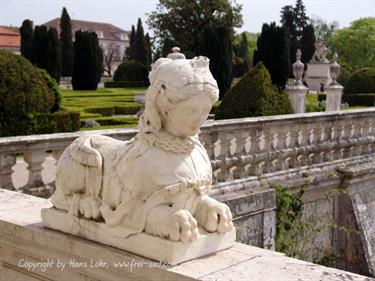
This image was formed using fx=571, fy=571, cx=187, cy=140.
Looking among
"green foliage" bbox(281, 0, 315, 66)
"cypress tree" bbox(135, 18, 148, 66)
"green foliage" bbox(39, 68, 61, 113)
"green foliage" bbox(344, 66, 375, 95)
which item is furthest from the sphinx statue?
"green foliage" bbox(281, 0, 315, 66)

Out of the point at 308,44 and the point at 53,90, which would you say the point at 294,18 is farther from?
the point at 53,90

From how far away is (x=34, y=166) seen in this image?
5.81 metres

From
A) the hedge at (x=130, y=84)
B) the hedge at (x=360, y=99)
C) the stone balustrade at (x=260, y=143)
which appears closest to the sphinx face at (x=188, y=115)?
the stone balustrade at (x=260, y=143)

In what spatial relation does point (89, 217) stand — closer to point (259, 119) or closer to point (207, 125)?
point (207, 125)

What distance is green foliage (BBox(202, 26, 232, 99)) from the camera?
30439 mm

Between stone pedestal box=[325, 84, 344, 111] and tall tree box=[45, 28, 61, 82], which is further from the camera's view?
tall tree box=[45, 28, 61, 82]

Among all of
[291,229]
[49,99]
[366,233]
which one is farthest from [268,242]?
[49,99]

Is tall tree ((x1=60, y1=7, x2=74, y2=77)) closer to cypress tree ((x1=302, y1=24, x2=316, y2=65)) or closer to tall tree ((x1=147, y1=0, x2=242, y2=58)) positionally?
tall tree ((x1=147, y1=0, x2=242, y2=58))

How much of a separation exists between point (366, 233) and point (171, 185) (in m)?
6.02

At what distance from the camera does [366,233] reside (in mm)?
8289

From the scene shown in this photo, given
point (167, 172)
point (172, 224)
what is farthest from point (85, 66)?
point (172, 224)

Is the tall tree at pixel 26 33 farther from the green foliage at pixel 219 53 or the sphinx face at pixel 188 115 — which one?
the sphinx face at pixel 188 115

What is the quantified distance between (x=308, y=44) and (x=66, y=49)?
26.4m

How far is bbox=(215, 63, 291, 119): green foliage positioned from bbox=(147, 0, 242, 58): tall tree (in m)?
35.1
